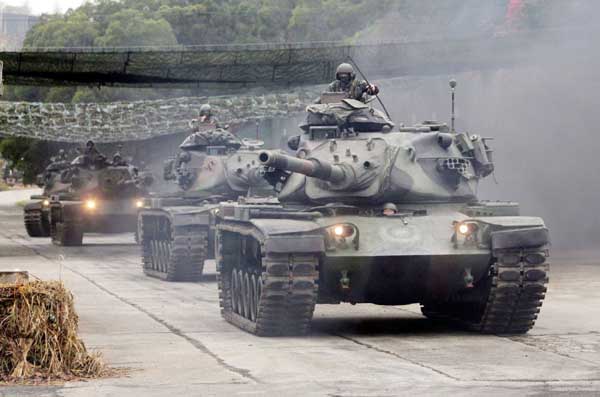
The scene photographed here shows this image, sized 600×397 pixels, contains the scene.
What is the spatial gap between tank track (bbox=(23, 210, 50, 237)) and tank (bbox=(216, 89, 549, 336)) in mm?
24227

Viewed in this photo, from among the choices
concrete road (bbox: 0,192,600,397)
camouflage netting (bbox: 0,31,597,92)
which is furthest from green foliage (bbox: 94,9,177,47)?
concrete road (bbox: 0,192,600,397)

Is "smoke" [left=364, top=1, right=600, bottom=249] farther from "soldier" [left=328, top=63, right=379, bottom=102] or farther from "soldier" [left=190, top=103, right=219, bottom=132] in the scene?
"soldier" [left=328, top=63, right=379, bottom=102]

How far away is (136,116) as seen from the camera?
205 feet

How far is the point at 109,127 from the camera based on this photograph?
199 feet

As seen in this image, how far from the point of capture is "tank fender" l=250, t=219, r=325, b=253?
17.0 m

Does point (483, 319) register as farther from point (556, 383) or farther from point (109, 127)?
point (109, 127)

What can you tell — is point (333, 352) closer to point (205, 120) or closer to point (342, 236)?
point (342, 236)

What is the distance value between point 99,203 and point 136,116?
23.6m

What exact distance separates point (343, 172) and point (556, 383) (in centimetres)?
560

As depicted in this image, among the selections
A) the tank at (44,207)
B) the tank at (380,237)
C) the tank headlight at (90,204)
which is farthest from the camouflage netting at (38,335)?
the tank at (44,207)

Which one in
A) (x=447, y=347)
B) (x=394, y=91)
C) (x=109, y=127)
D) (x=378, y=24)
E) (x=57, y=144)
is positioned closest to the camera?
(x=447, y=347)

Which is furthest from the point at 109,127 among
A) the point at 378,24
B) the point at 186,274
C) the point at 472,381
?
the point at 472,381

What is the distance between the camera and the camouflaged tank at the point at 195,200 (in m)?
27.2

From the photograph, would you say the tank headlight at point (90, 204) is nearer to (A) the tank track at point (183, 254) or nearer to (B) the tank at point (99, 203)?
(B) the tank at point (99, 203)
